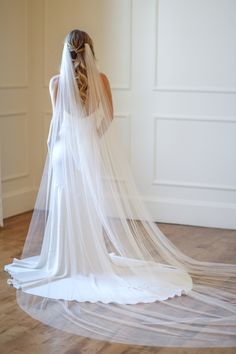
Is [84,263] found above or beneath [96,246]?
beneath

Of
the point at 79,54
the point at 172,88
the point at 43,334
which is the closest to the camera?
the point at 43,334

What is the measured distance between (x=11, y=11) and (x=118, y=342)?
12.1 ft

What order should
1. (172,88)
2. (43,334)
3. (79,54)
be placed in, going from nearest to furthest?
1. (43,334)
2. (79,54)
3. (172,88)

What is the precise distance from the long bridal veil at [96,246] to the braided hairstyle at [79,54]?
0.03 meters

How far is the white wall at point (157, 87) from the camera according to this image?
221 inches

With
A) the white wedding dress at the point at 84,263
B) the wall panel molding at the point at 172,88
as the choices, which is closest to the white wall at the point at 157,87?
the wall panel molding at the point at 172,88

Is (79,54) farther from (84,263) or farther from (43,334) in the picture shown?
(43,334)

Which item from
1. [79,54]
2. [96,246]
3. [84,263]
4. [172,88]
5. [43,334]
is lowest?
[43,334]

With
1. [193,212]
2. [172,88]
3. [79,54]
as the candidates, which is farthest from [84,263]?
[172,88]

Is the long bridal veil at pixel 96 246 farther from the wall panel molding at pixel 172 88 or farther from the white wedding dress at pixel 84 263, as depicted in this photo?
the wall panel molding at pixel 172 88

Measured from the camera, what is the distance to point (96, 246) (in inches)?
162

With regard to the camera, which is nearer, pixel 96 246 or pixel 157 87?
pixel 96 246

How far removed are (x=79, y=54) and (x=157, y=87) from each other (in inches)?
72.8

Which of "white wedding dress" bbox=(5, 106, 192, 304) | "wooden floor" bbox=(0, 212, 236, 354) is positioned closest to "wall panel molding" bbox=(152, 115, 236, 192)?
"wooden floor" bbox=(0, 212, 236, 354)
